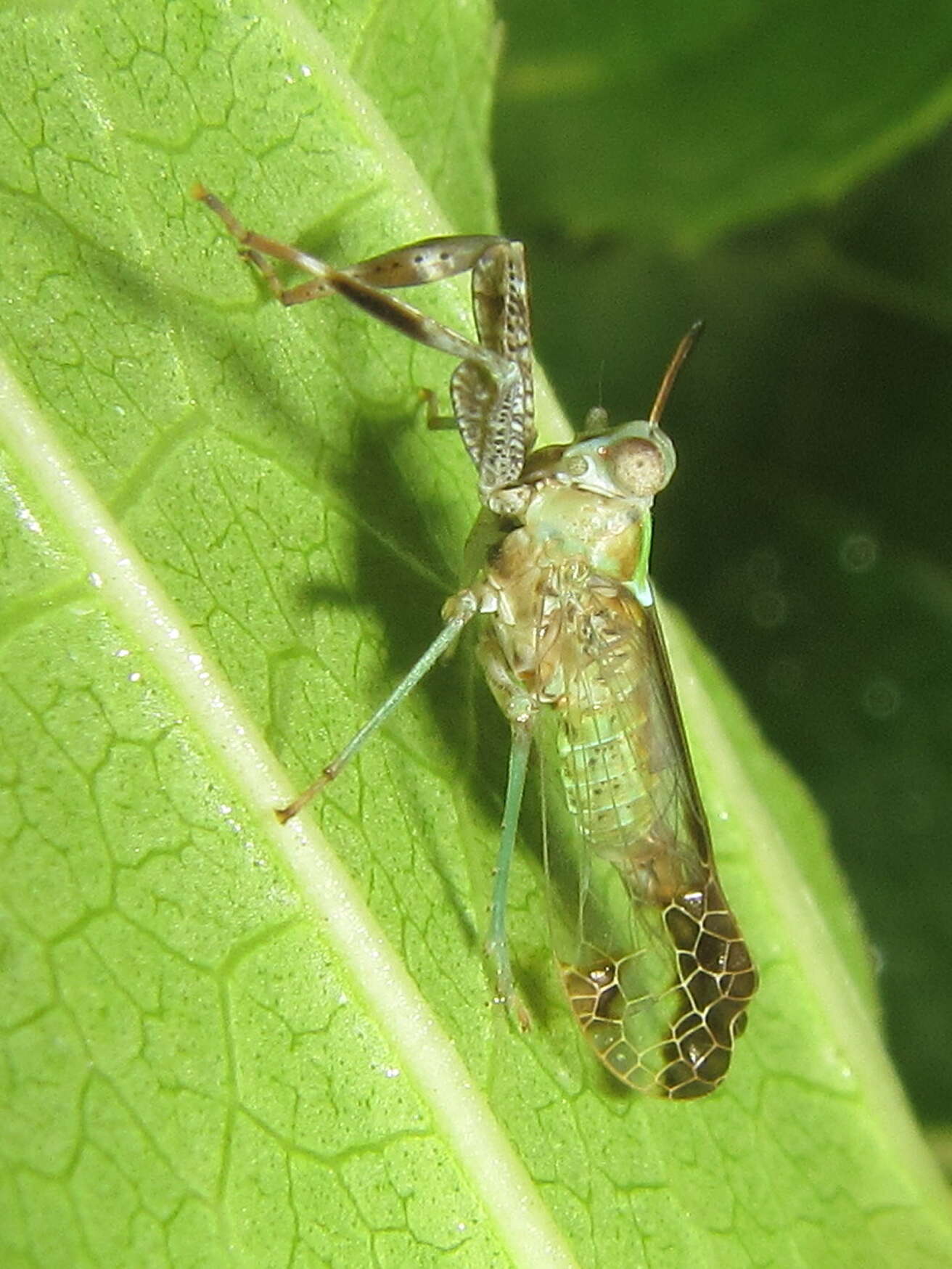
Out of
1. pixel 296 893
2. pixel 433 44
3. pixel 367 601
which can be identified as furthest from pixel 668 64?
pixel 296 893

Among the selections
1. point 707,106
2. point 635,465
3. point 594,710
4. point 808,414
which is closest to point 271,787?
point 594,710

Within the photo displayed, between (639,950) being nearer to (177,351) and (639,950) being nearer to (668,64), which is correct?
(177,351)

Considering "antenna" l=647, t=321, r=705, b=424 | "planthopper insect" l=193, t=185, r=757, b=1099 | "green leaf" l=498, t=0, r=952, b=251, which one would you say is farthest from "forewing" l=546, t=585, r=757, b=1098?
"green leaf" l=498, t=0, r=952, b=251

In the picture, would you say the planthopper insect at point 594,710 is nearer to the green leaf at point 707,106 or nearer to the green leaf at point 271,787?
the green leaf at point 271,787

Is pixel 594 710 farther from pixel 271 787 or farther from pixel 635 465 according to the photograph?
pixel 271 787

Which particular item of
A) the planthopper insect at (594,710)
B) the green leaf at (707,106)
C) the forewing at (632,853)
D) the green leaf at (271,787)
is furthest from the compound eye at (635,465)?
the green leaf at (707,106)

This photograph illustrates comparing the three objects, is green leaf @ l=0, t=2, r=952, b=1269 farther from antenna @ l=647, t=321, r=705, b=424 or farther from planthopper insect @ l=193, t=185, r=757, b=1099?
antenna @ l=647, t=321, r=705, b=424
